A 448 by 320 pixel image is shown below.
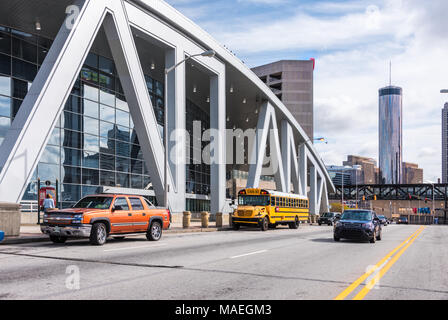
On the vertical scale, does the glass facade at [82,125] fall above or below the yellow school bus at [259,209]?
above

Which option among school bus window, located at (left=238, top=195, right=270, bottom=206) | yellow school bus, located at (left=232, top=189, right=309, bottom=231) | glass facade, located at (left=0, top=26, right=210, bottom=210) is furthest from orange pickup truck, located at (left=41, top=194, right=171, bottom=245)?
glass facade, located at (left=0, top=26, right=210, bottom=210)

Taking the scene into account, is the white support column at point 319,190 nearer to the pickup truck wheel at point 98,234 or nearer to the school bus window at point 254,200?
the school bus window at point 254,200

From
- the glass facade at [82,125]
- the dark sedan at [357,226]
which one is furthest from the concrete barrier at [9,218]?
the glass facade at [82,125]

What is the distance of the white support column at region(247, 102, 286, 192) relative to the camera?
4988 cm

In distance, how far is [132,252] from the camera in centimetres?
1352

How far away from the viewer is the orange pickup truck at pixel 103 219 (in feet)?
49.2

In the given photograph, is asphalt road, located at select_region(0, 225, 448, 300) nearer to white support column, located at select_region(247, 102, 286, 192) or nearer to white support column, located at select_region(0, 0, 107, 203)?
white support column, located at select_region(0, 0, 107, 203)

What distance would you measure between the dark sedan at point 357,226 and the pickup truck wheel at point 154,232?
7.81 meters

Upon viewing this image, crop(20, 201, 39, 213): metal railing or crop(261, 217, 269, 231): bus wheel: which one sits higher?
crop(20, 201, 39, 213): metal railing

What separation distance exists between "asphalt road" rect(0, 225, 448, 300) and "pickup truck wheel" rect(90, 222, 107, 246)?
104 centimetres

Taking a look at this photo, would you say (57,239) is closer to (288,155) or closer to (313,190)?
(288,155)

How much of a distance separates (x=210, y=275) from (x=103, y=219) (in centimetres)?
740

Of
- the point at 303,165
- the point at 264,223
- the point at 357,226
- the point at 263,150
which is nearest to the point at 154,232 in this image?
the point at 357,226

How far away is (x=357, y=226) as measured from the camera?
19.9 m
